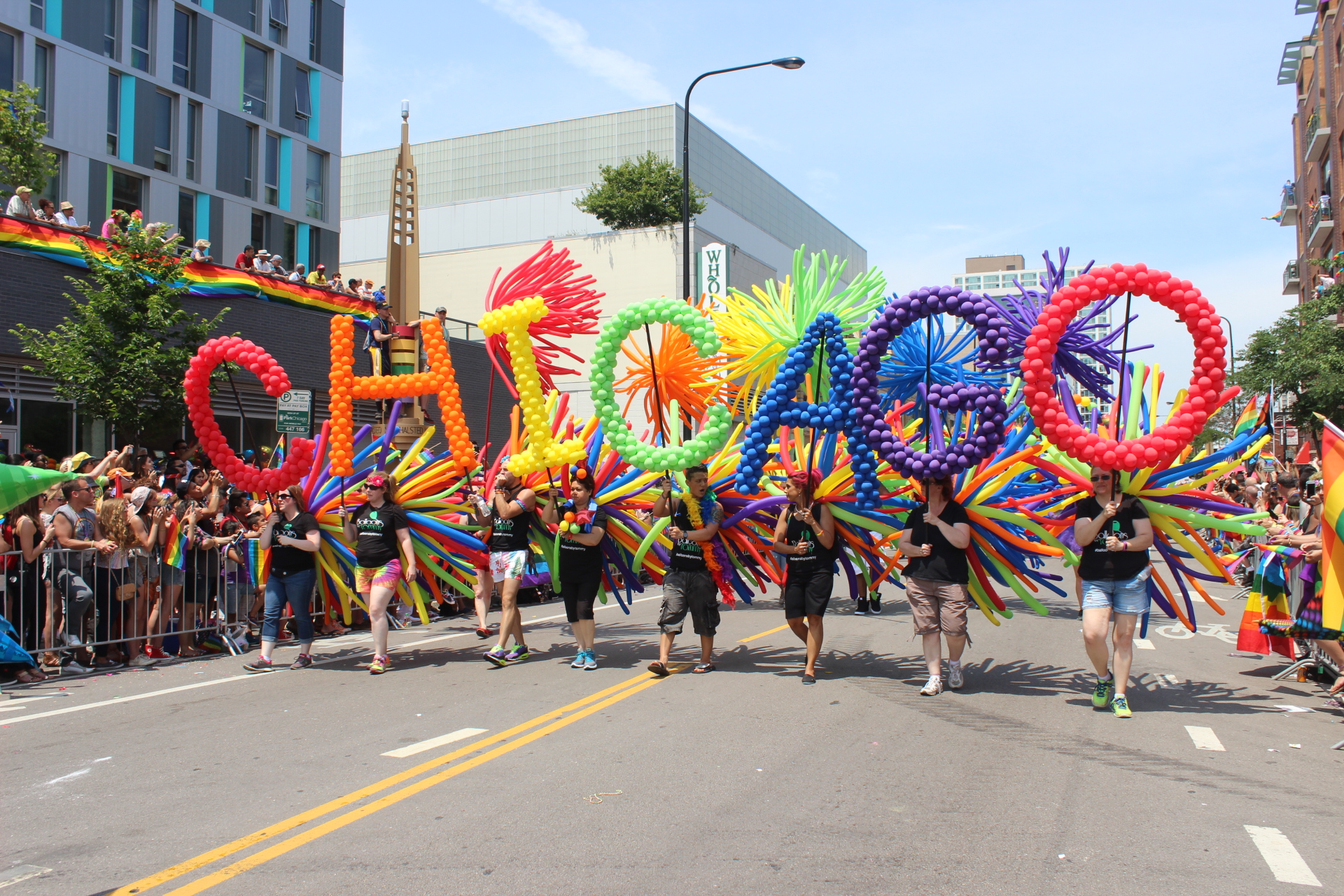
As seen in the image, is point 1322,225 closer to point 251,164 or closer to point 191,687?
point 251,164

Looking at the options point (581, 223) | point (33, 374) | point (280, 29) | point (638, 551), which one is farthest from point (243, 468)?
point (581, 223)

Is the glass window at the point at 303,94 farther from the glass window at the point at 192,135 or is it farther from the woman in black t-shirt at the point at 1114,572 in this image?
the woman in black t-shirt at the point at 1114,572

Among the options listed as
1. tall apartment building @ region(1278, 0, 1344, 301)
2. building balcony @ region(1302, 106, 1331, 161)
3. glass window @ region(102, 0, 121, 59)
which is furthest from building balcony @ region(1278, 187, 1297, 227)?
glass window @ region(102, 0, 121, 59)

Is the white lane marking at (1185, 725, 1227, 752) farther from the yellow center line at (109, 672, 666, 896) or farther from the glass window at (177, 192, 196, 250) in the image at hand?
the glass window at (177, 192, 196, 250)

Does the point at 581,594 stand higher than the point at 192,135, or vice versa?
the point at 192,135

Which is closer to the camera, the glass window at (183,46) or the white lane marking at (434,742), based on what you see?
the white lane marking at (434,742)

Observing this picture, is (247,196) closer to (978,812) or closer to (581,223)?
(581,223)

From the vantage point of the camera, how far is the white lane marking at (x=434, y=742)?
5.80 meters

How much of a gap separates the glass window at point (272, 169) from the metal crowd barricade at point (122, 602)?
21020mm

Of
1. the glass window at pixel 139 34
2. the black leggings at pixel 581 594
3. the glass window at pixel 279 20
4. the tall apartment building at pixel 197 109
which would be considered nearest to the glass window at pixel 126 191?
the tall apartment building at pixel 197 109

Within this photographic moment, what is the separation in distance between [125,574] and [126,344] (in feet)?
21.7

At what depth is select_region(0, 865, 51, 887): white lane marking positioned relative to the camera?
390 centimetres

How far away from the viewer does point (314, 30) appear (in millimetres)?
29750

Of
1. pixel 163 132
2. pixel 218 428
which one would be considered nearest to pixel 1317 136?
pixel 163 132
